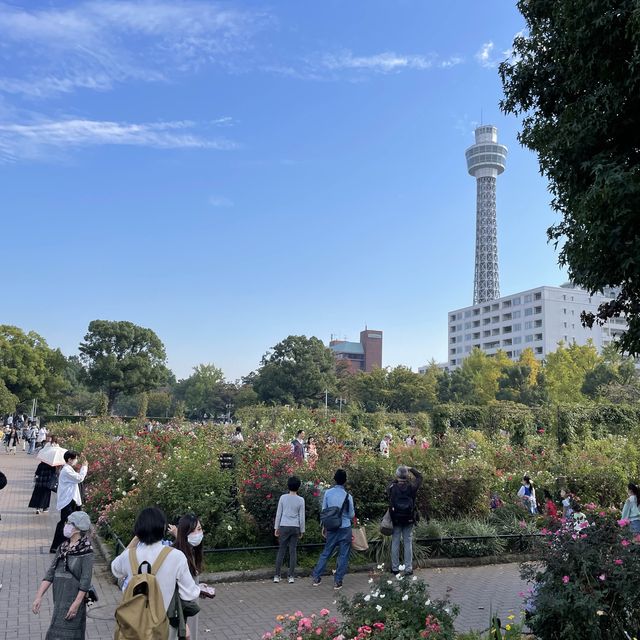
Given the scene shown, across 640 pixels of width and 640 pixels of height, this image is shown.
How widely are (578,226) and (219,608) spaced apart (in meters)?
6.17

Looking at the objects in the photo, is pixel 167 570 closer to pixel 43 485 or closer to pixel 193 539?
pixel 193 539

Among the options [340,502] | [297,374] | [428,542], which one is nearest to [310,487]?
[340,502]

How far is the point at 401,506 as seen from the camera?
28.1ft

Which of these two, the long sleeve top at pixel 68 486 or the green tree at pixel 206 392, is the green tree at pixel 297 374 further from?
the long sleeve top at pixel 68 486

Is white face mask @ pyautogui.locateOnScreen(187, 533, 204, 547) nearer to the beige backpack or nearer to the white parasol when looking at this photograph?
the beige backpack

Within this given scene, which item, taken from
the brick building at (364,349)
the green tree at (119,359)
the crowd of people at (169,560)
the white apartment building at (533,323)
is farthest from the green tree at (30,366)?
the brick building at (364,349)

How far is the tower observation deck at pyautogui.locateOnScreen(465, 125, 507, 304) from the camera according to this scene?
437 ft

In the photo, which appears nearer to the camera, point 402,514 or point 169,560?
point 169,560

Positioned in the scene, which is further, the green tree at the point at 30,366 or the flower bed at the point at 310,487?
the green tree at the point at 30,366

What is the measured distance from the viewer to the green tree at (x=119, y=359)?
194 feet

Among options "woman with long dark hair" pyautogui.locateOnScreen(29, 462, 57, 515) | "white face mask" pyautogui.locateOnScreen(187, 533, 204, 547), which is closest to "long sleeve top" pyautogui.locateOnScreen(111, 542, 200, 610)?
"white face mask" pyautogui.locateOnScreen(187, 533, 204, 547)

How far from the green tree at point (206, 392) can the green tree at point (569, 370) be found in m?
42.0

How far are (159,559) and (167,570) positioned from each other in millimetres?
90

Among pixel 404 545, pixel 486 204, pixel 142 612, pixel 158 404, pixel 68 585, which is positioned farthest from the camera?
pixel 486 204
